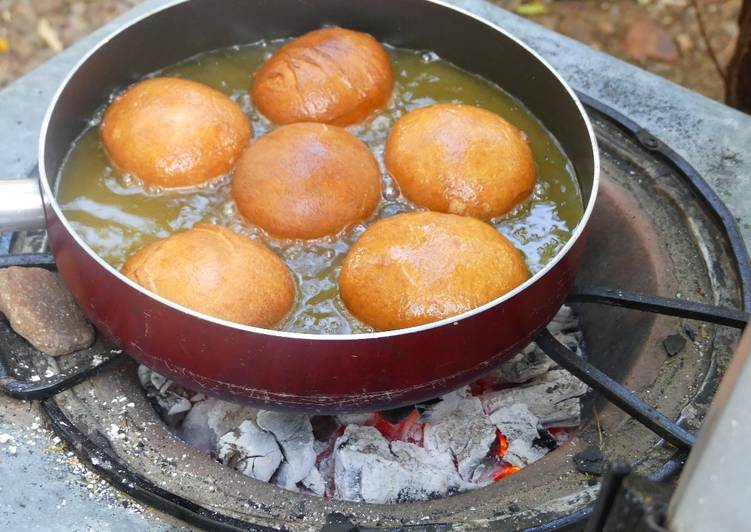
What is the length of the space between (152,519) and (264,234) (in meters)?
0.73

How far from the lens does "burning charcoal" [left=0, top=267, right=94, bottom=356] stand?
1925 mm

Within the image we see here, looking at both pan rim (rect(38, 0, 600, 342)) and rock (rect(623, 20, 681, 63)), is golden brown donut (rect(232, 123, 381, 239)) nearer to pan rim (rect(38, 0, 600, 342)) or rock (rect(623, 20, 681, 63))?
pan rim (rect(38, 0, 600, 342))

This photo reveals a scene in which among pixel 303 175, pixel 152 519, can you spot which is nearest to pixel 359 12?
pixel 303 175

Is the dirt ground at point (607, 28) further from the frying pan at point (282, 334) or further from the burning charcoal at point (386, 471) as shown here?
the burning charcoal at point (386, 471)

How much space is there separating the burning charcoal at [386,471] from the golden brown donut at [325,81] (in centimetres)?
92

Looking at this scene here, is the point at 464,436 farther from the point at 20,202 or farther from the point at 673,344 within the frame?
the point at 20,202

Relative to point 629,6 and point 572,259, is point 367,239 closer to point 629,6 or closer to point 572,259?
point 572,259

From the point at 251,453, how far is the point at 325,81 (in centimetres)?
107

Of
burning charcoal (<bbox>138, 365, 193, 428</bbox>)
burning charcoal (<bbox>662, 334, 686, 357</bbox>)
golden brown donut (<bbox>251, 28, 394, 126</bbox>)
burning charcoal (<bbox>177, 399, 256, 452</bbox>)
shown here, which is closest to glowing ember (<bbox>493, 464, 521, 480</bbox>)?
burning charcoal (<bbox>662, 334, 686, 357</bbox>)

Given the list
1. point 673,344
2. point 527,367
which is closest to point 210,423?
point 527,367

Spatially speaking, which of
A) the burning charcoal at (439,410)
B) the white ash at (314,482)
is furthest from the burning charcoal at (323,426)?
the burning charcoal at (439,410)

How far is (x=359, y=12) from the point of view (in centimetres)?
258

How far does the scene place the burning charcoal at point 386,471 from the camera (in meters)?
1.93

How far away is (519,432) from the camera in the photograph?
2113 millimetres
